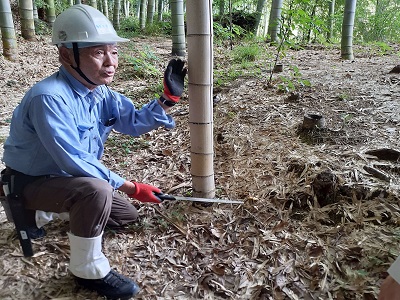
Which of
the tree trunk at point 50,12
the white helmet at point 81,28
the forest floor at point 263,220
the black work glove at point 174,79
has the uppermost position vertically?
the tree trunk at point 50,12

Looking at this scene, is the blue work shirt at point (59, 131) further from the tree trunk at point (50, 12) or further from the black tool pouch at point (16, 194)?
the tree trunk at point (50, 12)

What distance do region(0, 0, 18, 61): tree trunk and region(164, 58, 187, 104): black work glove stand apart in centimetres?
684

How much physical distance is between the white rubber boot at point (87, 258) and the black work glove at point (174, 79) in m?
1.11

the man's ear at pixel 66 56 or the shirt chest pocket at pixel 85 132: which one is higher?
the man's ear at pixel 66 56

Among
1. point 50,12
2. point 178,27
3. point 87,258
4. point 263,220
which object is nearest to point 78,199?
point 87,258

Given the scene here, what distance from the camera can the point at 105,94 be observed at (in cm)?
245

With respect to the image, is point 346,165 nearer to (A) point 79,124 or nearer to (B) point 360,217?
(B) point 360,217

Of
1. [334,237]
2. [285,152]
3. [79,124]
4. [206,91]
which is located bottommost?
[334,237]

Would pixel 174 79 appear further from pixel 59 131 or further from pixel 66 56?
pixel 59 131

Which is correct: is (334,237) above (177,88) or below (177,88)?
below

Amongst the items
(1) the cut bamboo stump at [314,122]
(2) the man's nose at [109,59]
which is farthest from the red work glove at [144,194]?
(1) the cut bamboo stump at [314,122]

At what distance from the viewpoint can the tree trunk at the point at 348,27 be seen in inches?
249

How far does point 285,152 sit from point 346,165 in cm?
58

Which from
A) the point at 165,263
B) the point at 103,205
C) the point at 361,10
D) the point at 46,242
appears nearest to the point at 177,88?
the point at 103,205
